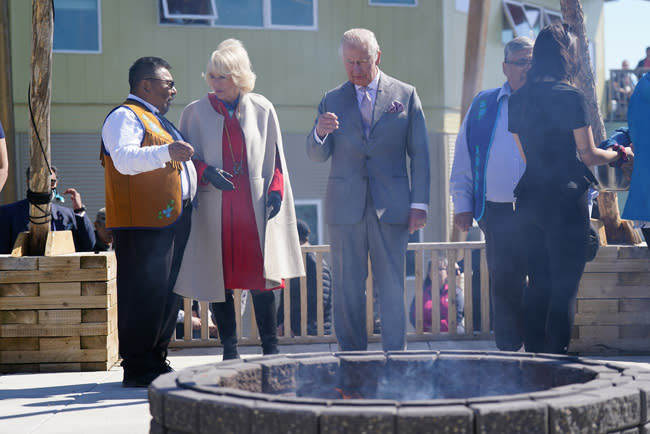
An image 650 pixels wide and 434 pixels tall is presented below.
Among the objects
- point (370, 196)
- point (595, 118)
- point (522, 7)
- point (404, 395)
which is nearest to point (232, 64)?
point (370, 196)

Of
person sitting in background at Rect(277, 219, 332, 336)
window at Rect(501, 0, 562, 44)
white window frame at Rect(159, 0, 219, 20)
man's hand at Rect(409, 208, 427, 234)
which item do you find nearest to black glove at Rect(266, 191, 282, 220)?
man's hand at Rect(409, 208, 427, 234)

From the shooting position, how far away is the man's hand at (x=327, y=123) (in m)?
4.00

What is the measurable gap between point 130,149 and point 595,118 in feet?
12.1

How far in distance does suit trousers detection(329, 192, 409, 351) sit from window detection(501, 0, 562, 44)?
10.6m

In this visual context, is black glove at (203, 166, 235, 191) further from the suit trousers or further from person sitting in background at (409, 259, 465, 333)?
person sitting in background at (409, 259, 465, 333)

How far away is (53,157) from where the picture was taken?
11945 millimetres

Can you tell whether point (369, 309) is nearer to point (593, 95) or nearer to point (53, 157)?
point (593, 95)

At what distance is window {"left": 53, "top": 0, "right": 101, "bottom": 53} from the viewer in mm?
11617

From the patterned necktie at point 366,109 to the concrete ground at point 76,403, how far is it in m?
1.76

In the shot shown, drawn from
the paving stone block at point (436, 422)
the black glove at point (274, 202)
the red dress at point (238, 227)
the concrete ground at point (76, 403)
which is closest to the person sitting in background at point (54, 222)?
the concrete ground at point (76, 403)

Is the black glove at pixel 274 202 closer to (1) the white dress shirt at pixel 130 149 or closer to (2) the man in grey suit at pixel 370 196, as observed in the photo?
(2) the man in grey suit at pixel 370 196

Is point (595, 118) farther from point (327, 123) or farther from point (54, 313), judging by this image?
point (54, 313)

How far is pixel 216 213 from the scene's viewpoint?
14.3ft

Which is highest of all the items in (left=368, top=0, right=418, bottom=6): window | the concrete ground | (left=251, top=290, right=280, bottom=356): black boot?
(left=368, top=0, right=418, bottom=6): window
